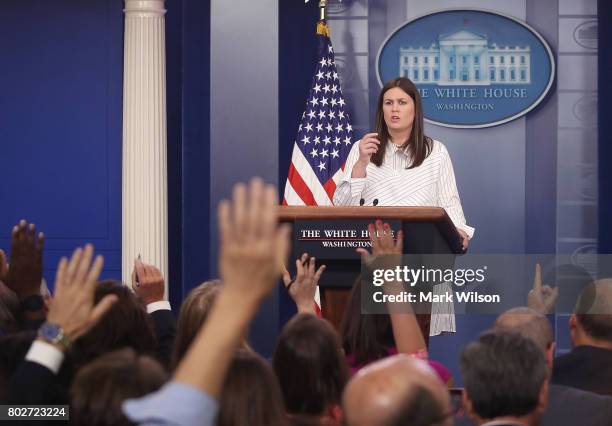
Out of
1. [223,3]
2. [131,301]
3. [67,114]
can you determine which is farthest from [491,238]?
[131,301]

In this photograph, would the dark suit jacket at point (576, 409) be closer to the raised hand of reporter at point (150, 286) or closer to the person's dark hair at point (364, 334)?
the person's dark hair at point (364, 334)

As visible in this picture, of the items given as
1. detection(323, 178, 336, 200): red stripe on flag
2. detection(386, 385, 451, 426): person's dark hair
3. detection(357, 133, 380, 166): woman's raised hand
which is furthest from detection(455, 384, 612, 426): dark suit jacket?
detection(323, 178, 336, 200): red stripe on flag

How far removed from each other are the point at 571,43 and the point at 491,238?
1363 mm

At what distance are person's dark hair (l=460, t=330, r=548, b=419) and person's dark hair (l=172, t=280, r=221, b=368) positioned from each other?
2.54 feet

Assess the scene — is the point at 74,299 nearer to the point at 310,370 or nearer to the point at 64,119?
the point at 310,370

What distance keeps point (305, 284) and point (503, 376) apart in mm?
1560

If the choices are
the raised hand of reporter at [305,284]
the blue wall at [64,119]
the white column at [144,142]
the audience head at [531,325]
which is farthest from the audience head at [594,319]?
the blue wall at [64,119]

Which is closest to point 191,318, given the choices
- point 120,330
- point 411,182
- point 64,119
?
point 120,330

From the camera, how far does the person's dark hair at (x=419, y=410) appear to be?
1.84 m

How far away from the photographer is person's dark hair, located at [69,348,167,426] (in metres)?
1.94

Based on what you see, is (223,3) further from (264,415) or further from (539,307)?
(264,415)

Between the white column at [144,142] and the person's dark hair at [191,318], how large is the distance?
13.7 feet

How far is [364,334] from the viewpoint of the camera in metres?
3.45

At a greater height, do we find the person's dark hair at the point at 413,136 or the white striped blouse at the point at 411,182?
the person's dark hair at the point at 413,136
